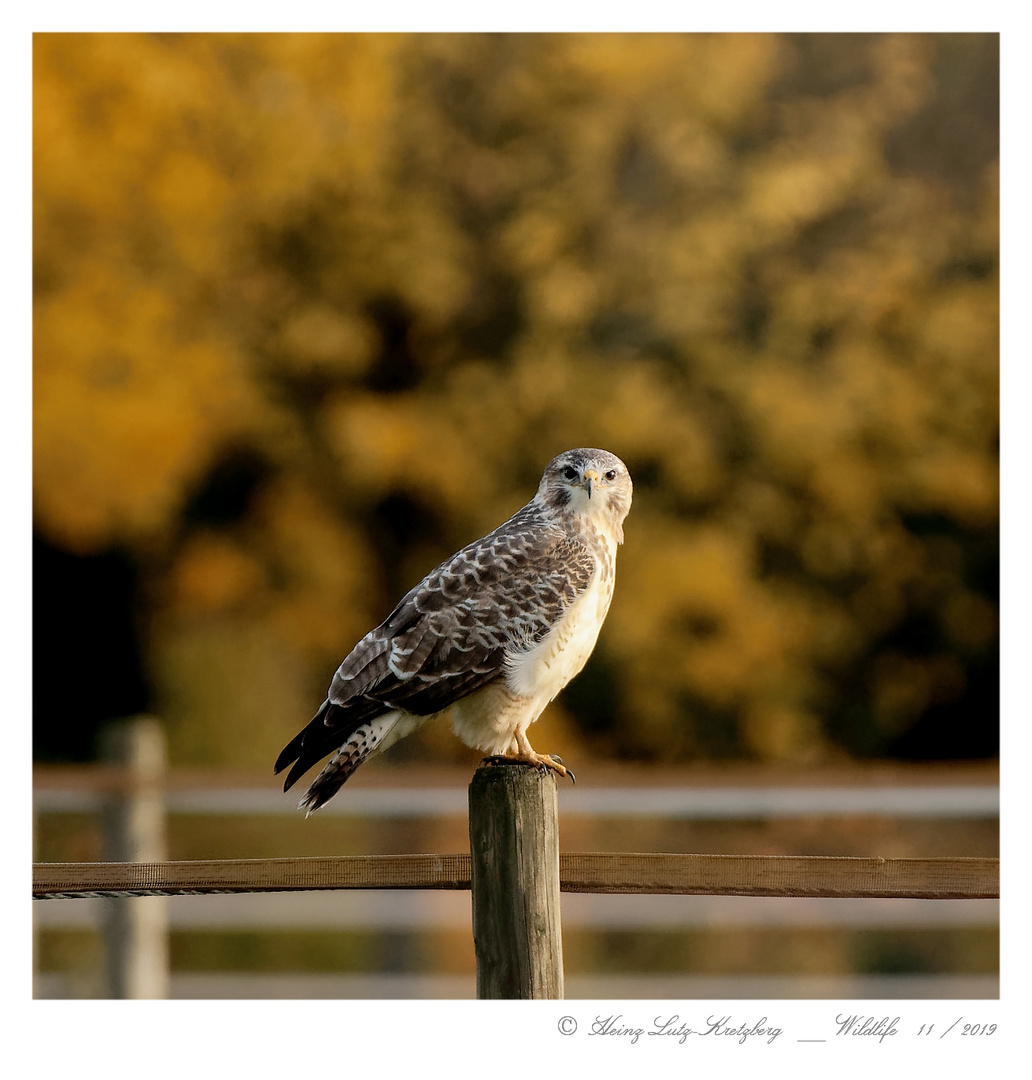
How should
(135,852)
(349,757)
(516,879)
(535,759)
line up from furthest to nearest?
1. (135,852)
2. (535,759)
3. (349,757)
4. (516,879)

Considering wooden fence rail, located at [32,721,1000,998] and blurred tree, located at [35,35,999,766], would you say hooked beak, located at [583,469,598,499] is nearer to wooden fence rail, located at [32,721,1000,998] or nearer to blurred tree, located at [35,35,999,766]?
wooden fence rail, located at [32,721,1000,998]

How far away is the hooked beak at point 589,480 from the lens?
279 cm

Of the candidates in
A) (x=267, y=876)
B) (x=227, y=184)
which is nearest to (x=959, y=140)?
(x=227, y=184)

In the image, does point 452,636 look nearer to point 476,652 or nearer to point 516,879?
point 476,652

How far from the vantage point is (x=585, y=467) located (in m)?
2.83

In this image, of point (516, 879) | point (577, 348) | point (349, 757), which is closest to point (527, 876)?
point (516, 879)

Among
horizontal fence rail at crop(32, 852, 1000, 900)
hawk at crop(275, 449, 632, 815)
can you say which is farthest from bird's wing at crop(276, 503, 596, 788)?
horizontal fence rail at crop(32, 852, 1000, 900)

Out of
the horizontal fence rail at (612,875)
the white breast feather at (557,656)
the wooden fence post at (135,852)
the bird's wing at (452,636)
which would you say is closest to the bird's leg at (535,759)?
the white breast feather at (557,656)

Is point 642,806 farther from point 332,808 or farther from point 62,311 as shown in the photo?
point 62,311

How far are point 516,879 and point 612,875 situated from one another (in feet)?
0.58

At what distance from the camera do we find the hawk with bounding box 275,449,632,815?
2.59 meters

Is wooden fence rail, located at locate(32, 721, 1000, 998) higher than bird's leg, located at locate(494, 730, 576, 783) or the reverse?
the reverse

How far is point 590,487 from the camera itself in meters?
2.79

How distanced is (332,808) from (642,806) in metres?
1.10
